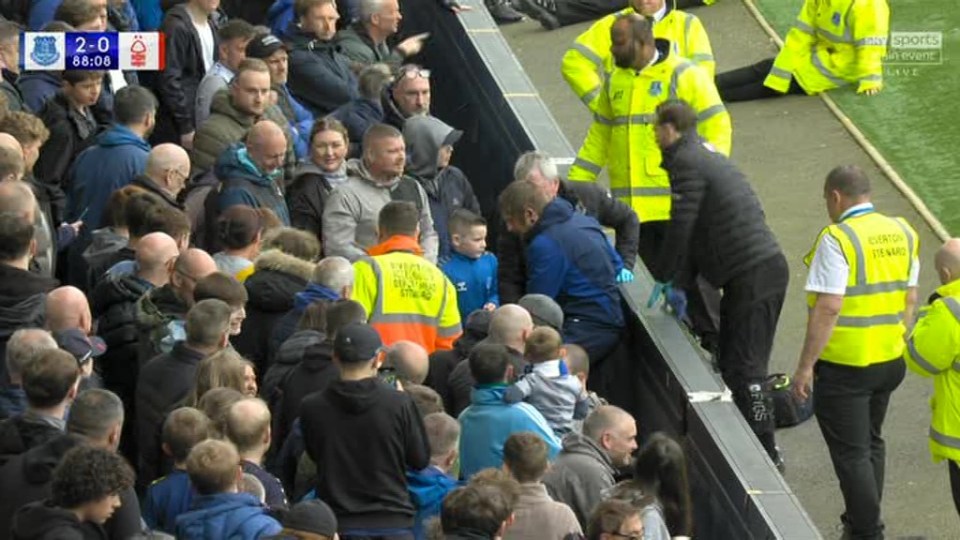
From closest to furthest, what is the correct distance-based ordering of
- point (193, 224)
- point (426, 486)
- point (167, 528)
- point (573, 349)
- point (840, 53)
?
point (167, 528)
point (426, 486)
point (573, 349)
point (193, 224)
point (840, 53)

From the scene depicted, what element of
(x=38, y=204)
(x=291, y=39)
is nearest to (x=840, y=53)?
(x=291, y=39)

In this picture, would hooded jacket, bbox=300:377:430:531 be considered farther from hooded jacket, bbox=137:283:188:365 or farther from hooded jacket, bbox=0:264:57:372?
hooded jacket, bbox=0:264:57:372

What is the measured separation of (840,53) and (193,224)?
6983 millimetres

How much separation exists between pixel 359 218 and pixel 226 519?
421 cm

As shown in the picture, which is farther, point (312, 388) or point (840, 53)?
point (840, 53)

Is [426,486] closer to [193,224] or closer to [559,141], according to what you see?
[193,224]

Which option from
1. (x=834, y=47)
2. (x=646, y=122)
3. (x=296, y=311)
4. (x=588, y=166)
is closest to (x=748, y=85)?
(x=834, y=47)

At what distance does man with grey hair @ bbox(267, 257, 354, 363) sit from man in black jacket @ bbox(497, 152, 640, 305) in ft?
6.32

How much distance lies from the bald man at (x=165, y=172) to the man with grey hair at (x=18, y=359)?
1.99 meters


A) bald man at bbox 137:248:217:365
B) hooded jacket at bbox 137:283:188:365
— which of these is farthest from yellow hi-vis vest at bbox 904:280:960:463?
hooded jacket at bbox 137:283:188:365

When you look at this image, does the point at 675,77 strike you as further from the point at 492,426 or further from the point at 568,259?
the point at 492,426

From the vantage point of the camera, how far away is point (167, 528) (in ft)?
34.1

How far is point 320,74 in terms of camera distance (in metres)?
16.2

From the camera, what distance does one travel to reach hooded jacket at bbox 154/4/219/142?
15.7 m
